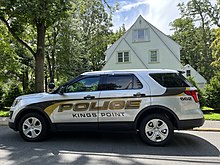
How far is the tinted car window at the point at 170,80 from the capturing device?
6141mm

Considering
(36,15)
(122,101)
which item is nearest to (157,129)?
(122,101)

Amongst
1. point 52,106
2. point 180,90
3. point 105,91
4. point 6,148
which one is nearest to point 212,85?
point 180,90

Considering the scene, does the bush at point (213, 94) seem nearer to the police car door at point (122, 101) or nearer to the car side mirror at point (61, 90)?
the police car door at point (122, 101)

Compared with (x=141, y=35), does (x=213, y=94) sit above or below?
below

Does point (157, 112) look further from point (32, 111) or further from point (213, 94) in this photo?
point (213, 94)

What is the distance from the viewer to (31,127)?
650 cm

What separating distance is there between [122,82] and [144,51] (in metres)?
19.9

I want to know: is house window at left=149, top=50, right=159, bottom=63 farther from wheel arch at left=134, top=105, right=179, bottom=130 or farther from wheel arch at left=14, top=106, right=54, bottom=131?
wheel arch at left=14, top=106, right=54, bottom=131

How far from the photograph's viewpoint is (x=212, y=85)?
46.0ft

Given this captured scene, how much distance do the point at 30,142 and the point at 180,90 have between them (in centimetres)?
428

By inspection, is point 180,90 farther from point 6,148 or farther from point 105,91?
point 6,148

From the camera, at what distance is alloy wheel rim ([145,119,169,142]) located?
600cm

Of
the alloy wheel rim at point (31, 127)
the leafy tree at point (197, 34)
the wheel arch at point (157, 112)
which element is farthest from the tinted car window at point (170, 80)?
the leafy tree at point (197, 34)

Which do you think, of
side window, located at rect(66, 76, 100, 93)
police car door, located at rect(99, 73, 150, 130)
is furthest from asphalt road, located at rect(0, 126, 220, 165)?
side window, located at rect(66, 76, 100, 93)
